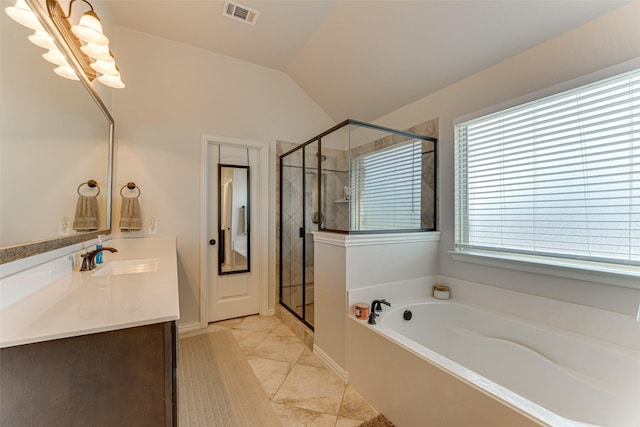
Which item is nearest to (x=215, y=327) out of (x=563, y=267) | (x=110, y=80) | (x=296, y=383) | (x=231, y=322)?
(x=231, y=322)

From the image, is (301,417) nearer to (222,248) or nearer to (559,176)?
(222,248)

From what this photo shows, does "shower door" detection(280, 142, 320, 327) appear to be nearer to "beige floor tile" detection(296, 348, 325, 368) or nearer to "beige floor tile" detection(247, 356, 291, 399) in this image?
"beige floor tile" detection(296, 348, 325, 368)

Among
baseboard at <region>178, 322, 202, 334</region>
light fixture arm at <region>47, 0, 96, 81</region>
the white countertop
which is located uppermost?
light fixture arm at <region>47, 0, 96, 81</region>

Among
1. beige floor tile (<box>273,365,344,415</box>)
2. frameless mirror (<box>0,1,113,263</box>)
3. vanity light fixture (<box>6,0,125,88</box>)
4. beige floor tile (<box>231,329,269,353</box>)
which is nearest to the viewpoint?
frameless mirror (<box>0,1,113,263</box>)

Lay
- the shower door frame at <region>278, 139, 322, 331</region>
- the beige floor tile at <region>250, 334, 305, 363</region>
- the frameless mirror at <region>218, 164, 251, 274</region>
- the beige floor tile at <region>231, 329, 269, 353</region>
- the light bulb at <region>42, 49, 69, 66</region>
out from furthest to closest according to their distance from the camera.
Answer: the frameless mirror at <region>218, 164, 251, 274</region> < the shower door frame at <region>278, 139, 322, 331</region> < the beige floor tile at <region>231, 329, 269, 353</region> < the beige floor tile at <region>250, 334, 305, 363</region> < the light bulb at <region>42, 49, 69, 66</region>

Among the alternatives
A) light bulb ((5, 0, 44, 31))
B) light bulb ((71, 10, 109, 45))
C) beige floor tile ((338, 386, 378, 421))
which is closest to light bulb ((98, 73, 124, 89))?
light bulb ((71, 10, 109, 45))

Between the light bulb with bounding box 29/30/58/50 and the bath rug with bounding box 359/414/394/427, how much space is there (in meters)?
2.42

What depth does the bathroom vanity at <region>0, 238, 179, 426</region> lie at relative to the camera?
2.19 ft

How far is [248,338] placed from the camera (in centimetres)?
244

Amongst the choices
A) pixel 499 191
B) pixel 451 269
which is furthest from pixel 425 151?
pixel 451 269

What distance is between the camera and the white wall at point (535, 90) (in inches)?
53.5

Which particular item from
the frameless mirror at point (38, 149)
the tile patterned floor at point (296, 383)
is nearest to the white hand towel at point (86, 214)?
the frameless mirror at point (38, 149)

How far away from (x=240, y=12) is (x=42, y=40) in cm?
156

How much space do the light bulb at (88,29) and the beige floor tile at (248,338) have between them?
96.3 inches
